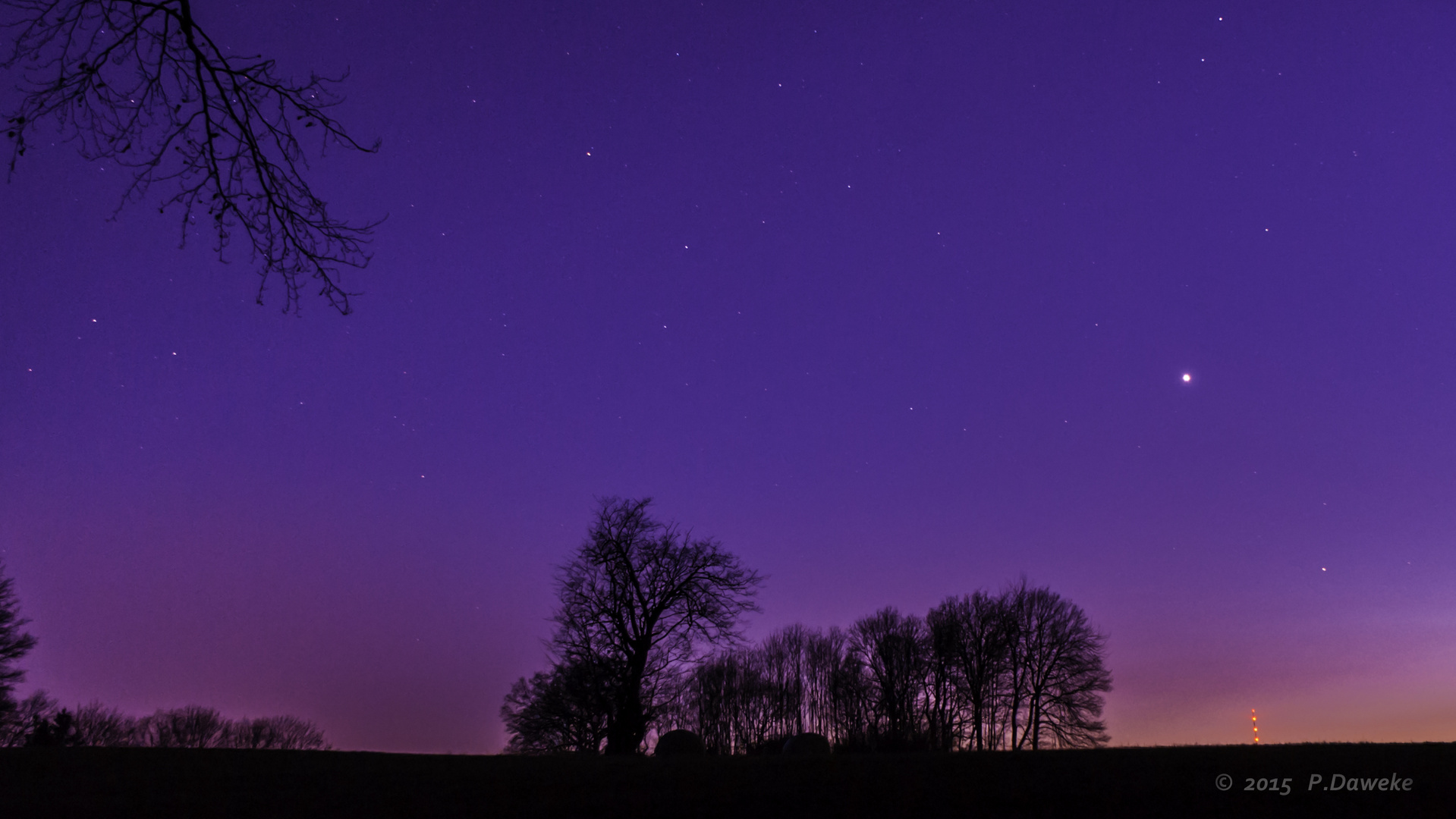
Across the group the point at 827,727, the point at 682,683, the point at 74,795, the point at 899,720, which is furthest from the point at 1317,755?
the point at 827,727

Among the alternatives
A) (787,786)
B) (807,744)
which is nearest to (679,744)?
(807,744)

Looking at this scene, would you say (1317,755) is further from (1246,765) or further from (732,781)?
(732,781)

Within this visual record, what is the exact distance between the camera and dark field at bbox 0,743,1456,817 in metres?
10.7

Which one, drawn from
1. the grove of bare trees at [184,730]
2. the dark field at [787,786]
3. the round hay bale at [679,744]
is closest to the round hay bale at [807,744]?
the round hay bale at [679,744]

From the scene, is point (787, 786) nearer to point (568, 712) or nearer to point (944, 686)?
point (568, 712)

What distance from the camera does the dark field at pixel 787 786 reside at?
35.2 feet

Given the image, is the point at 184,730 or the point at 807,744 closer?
the point at 807,744

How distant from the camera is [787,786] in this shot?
41.7 ft

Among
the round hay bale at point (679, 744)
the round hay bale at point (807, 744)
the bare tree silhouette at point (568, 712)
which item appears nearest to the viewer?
→ the round hay bale at point (807, 744)

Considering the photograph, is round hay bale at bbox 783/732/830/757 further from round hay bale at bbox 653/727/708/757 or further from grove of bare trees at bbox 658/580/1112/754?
grove of bare trees at bbox 658/580/1112/754

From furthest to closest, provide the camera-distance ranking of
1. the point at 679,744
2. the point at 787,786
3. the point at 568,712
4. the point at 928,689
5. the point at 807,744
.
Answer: the point at 928,689 → the point at 568,712 → the point at 679,744 → the point at 807,744 → the point at 787,786

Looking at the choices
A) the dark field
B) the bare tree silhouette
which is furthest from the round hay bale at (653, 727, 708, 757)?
the dark field

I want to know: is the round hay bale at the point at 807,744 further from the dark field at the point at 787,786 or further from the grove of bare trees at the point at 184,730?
the grove of bare trees at the point at 184,730

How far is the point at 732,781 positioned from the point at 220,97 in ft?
39.6
